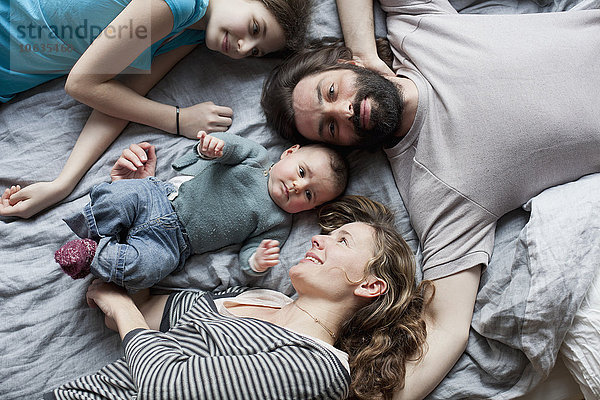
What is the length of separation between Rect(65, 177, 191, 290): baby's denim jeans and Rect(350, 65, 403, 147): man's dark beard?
58 cm

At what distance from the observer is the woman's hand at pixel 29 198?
1.43 metres

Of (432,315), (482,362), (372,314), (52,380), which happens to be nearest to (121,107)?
(52,380)

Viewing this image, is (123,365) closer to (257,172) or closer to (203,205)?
(203,205)

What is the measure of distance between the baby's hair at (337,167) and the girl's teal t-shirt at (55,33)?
1.64 feet

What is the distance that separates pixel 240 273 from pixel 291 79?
0.59 metres

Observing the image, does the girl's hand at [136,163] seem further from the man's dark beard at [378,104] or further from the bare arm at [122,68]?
the man's dark beard at [378,104]

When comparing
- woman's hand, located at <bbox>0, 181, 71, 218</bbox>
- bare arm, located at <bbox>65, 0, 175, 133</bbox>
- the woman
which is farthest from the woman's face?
woman's hand, located at <bbox>0, 181, 71, 218</bbox>

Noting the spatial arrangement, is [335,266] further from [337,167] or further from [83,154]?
[83,154]

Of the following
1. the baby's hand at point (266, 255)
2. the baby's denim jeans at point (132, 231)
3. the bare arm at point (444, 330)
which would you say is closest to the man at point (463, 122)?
the bare arm at point (444, 330)

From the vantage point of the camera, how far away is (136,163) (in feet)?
4.73

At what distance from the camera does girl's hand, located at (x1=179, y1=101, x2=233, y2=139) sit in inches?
60.3

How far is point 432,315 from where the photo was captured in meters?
1.36

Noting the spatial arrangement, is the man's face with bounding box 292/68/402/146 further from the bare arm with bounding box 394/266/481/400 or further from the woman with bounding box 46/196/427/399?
the bare arm with bounding box 394/266/481/400

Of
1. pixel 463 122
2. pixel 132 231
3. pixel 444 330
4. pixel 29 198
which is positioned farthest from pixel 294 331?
pixel 29 198
